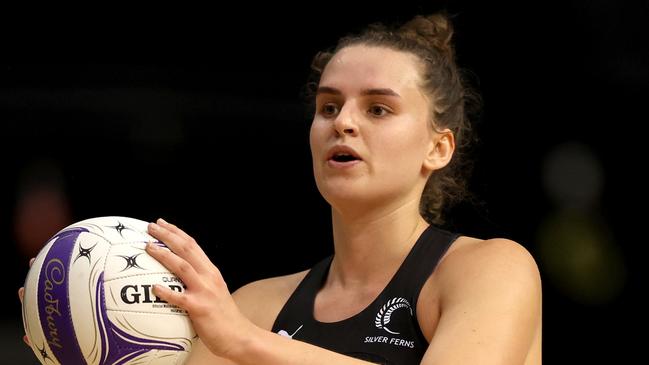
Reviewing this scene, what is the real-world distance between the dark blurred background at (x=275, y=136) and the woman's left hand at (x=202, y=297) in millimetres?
2062

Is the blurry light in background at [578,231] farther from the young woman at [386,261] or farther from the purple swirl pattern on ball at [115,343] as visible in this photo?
the purple swirl pattern on ball at [115,343]

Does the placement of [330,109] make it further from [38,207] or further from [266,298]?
[38,207]

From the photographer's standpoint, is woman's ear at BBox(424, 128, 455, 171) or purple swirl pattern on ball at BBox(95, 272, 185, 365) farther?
woman's ear at BBox(424, 128, 455, 171)

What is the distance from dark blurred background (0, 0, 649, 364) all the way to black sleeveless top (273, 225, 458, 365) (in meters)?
1.38

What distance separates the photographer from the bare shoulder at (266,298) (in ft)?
10.6

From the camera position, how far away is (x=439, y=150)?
10.4ft

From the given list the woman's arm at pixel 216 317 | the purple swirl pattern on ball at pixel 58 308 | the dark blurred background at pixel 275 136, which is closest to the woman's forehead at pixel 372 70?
the woman's arm at pixel 216 317

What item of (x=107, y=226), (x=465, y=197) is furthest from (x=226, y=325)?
(x=465, y=197)

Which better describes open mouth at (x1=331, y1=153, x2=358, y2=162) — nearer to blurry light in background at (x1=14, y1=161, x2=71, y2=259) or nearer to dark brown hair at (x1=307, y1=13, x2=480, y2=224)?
dark brown hair at (x1=307, y1=13, x2=480, y2=224)

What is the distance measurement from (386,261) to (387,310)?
230 millimetres

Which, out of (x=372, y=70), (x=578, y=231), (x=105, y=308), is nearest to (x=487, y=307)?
(x=372, y=70)

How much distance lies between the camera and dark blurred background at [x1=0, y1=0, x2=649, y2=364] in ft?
14.1

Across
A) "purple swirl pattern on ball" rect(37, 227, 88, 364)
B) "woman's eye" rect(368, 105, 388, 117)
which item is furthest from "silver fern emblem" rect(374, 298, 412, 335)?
"purple swirl pattern on ball" rect(37, 227, 88, 364)

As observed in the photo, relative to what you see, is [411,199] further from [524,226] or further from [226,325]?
[524,226]
